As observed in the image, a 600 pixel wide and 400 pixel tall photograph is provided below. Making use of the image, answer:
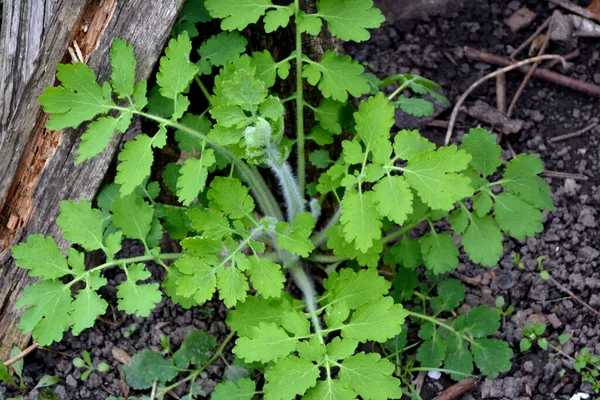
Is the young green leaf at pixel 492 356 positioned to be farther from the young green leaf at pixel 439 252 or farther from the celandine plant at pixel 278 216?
the young green leaf at pixel 439 252

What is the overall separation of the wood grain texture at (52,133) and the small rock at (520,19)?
1.87 metres

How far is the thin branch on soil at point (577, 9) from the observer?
11.8ft

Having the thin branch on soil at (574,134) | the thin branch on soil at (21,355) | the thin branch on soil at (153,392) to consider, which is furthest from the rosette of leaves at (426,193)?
the thin branch on soil at (21,355)

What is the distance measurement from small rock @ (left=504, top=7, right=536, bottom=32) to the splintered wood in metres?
2.07

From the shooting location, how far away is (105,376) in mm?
3025

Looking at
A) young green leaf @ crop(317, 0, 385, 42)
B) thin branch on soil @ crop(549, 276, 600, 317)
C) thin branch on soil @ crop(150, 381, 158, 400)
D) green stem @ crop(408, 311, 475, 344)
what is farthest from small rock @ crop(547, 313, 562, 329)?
thin branch on soil @ crop(150, 381, 158, 400)

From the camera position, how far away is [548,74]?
3488mm

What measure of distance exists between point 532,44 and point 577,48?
0.73 feet

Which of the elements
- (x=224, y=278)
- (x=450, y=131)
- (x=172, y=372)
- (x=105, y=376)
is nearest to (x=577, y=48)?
(x=450, y=131)

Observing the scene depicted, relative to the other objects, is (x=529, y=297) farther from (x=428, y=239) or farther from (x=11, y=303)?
(x=11, y=303)

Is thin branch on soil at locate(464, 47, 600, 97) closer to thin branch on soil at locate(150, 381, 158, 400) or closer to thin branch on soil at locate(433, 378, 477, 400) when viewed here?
thin branch on soil at locate(433, 378, 477, 400)

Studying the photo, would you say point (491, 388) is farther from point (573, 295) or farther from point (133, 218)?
point (133, 218)

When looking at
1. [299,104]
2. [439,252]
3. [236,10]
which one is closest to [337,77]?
[299,104]

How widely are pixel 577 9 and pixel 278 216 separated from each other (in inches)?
76.1
